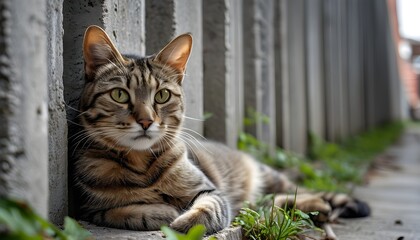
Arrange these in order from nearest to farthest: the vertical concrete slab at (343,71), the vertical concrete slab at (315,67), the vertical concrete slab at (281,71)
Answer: the vertical concrete slab at (281,71), the vertical concrete slab at (315,67), the vertical concrete slab at (343,71)

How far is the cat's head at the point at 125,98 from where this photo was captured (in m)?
2.57

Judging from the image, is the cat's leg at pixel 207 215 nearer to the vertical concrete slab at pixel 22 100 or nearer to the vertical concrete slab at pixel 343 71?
the vertical concrete slab at pixel 22 100

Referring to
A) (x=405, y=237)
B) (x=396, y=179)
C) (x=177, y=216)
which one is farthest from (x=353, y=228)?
(x=396, y=179)

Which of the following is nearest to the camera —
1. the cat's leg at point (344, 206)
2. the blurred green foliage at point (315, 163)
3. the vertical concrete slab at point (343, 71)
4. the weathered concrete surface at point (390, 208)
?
the weathered concrete surface at point (390, 208)

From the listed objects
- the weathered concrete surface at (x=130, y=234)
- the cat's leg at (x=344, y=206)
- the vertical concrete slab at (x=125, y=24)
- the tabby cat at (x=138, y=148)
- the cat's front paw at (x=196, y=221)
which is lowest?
the cat's leg at (x=344, y=206)

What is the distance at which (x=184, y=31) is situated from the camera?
3615 millimetres

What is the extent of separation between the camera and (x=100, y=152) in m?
2.72

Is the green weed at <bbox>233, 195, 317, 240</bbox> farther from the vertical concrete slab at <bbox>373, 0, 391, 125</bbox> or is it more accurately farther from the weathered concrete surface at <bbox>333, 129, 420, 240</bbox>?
the vertical concrete slab at <bbox>373, 0, 391, 125</bbox>

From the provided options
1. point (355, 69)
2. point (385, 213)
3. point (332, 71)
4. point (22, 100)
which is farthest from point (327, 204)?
point (355, 69)

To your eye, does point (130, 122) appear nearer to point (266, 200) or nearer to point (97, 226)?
point (97, 226)

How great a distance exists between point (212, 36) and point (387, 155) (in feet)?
16.8

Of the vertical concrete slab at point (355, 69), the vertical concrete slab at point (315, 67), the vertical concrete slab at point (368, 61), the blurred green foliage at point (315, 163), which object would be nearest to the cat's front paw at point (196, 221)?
the blurred green foliage at point (315, 163)

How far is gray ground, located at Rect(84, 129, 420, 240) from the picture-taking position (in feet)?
8.47

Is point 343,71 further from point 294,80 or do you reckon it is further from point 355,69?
point 294,80
